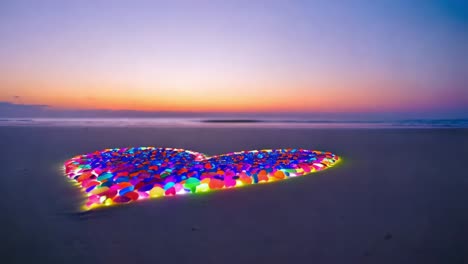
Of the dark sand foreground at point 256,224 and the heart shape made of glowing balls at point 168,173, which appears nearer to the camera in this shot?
the dark sand foreground at point 256,224

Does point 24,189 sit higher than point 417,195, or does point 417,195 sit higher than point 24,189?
point 417,195

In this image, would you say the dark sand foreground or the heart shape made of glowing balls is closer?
the dark sand foreground

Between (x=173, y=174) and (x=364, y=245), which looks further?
(x=173, y=174)

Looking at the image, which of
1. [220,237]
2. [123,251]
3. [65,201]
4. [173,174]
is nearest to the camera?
[123,251]

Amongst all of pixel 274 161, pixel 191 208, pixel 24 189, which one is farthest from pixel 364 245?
pixel 24 189

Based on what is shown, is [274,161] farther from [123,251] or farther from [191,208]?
[123,251]

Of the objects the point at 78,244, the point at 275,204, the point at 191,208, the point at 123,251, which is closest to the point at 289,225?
the point at 275,204

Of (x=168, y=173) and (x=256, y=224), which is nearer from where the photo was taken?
(x=256, y=224)

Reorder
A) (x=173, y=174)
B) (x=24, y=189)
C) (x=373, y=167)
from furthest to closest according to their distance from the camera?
(x=373, y=167) → (x=173, y=174) → (x=24, y=189)
